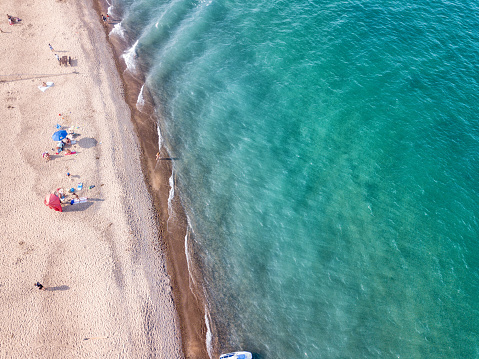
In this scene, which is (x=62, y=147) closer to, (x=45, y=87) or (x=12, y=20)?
(x=45, y=87)

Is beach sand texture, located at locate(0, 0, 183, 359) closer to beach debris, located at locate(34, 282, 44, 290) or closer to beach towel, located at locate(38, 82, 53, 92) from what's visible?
beach debris, located at locate(34, 282, 44, 290)

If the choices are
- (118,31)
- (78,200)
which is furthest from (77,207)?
(118,31)

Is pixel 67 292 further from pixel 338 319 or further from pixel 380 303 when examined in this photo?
pixel 380 303

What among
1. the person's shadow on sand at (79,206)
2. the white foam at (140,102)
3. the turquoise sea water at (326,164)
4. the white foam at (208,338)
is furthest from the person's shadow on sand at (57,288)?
the white foam at (140,102)

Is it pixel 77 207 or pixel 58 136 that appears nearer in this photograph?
pixel 77 207

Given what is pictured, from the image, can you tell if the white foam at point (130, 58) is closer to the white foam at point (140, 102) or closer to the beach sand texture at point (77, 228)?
the beach sand texture at point (77, 228)
